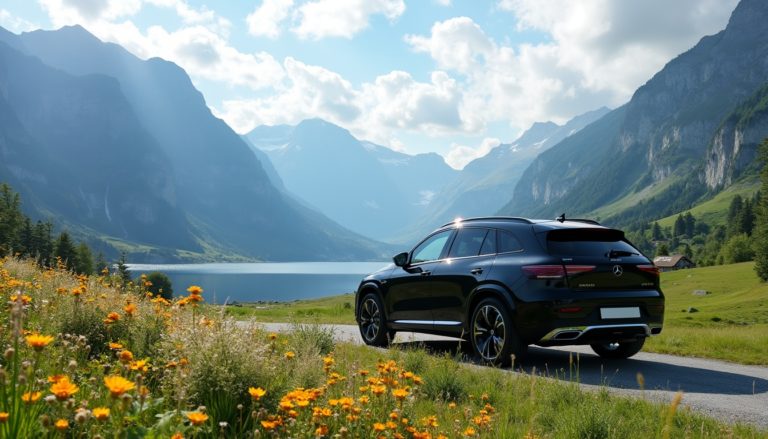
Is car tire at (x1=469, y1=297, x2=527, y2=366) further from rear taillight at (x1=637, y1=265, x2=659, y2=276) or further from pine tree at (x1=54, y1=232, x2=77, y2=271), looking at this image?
A: pine tree at (x1=54, y1=232, x2=77, y2=271)

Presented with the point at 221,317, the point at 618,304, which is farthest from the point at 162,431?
the point at 618,304

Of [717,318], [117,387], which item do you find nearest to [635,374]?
[117,387]

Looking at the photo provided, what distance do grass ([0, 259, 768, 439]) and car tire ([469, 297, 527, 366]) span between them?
1.25 meters

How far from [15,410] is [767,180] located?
68.9 m

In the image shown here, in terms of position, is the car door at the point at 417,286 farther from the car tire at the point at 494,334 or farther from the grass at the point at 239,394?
the grass at the point at 239,394

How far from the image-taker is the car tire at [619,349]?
9648 millimetres

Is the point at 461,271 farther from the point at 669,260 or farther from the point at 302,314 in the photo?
the point at 669,260

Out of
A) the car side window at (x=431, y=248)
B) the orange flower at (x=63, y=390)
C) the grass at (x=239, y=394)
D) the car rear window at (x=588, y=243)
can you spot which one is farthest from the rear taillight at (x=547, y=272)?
the orange flower at (x=63, y=390)

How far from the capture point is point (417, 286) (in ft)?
34.4

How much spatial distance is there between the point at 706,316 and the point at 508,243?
99.9 feet

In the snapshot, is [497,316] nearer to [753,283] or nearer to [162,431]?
[162,431]

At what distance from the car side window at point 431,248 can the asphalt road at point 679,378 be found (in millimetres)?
1704

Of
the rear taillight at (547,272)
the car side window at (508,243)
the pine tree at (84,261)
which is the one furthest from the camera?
the pine tree at (84,261)

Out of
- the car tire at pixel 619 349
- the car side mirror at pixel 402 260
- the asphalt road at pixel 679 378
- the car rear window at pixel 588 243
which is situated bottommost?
the asphalt road at pixel 679 378
